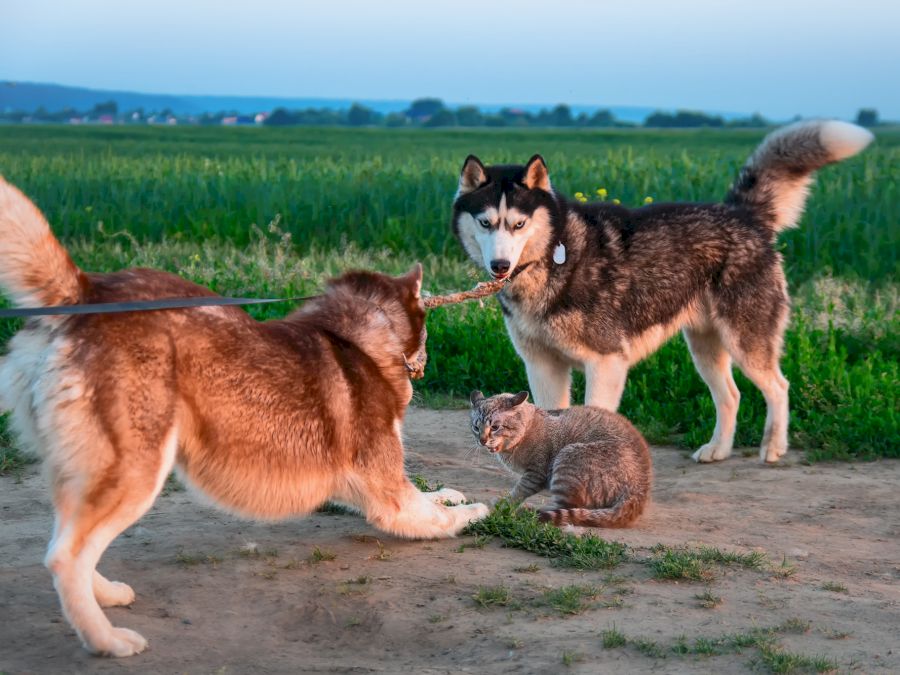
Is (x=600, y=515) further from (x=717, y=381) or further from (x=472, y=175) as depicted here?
(x=472, y=175)

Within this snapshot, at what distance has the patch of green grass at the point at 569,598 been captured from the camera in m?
4.46

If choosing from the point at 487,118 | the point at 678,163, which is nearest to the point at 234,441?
the point at 678,163

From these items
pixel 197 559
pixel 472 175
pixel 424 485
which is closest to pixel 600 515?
pixel 424 485

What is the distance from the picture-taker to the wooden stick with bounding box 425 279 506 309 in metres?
5.68

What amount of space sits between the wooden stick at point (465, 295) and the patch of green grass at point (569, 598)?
1653 mm

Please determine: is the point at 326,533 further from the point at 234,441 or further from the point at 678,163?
the point at 678,163

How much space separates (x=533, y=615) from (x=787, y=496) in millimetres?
2749

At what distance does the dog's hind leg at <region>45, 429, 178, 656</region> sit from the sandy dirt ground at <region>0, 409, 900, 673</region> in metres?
0.14

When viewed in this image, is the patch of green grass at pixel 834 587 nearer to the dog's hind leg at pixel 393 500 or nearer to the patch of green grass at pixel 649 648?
the patch of green grass at pixel 649 648

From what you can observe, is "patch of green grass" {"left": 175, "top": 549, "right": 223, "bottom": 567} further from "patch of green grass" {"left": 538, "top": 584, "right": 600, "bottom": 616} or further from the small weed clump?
the small weed clump

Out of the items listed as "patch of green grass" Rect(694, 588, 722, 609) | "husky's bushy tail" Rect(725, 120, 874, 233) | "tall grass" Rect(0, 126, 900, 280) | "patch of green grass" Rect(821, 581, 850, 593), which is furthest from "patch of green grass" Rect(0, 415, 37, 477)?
"tall grass" Rect(0, 126, 900, 280)

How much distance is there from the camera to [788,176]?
795 cm

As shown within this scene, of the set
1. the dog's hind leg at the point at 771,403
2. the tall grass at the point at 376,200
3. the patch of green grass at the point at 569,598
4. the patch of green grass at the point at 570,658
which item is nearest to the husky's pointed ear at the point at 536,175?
the dog's hind leg at the point at 771,403

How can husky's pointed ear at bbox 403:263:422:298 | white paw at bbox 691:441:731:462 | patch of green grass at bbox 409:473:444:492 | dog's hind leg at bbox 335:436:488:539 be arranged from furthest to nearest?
white paw at bbox 691:441:731:462
patch of green grass at bbox 409:473:444:492
husky's pointed ear at bbox 403:263:422:298
dog's hind leg at bbox 335:436:488:539
